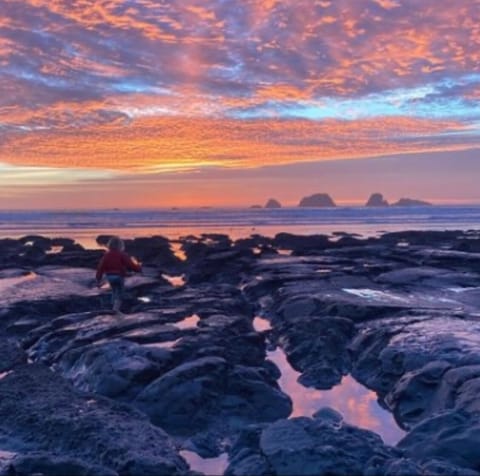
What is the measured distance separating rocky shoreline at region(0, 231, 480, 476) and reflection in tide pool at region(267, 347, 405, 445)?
162 mm

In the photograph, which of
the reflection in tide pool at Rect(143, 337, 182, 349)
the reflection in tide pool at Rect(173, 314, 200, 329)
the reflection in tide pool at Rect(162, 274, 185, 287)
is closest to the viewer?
the reflection in tide pool at Rect(143, 337, 182, 349)

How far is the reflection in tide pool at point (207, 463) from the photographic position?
20.4ft

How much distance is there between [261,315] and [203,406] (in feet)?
22.3

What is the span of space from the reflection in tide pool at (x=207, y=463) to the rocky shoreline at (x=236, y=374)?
10 cm

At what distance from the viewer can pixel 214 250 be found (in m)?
28.2

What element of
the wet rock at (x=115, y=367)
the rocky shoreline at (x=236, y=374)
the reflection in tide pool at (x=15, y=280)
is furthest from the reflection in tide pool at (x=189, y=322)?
the reflection in tide pool at (x=15, y=280)

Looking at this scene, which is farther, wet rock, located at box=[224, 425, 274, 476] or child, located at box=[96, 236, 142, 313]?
child, located at box=[96, 236, 142, 313]

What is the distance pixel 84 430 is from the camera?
270 inches

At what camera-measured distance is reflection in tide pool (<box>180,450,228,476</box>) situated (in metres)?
6.22

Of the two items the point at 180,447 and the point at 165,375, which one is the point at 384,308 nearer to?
the point at 165,375

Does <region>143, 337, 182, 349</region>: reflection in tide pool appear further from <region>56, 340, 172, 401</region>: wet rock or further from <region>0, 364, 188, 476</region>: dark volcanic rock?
<region>0, 364, 188, 476</region>: dark volcanic rock

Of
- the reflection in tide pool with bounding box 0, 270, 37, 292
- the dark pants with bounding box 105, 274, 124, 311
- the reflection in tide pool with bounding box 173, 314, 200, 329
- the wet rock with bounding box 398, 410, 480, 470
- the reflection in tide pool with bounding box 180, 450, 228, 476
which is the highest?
the dark pants with bounding box 105, 274, 124, 311

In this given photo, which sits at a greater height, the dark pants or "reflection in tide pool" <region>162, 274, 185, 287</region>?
the dark pants

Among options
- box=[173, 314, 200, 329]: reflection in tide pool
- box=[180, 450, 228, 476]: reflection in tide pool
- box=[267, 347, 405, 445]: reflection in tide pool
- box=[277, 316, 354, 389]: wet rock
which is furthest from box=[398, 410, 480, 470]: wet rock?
box=[173, 314, 200, 329]: reflection in tide pool
